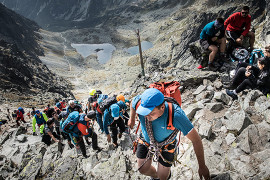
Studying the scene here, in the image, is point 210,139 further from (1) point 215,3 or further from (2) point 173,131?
(1) point 215,3

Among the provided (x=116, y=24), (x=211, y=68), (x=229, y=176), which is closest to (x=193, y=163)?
(x=229, y=176)

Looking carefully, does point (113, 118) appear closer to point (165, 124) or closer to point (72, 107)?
point (72, 107)

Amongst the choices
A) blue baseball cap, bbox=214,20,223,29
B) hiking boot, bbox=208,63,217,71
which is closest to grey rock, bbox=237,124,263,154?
hiking boot, bbox=208,63,217,71

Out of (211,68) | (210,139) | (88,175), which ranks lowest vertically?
(88,175)

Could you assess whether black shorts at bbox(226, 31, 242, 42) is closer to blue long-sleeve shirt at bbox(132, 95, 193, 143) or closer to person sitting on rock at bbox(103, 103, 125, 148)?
person sitting on rock at bbox(103, 103, 125, 148)

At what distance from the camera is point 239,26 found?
8375 millimetres

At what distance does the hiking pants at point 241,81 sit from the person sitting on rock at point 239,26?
317 centimetres

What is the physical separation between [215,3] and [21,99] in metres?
90.9

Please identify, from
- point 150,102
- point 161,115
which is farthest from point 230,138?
point 150,102

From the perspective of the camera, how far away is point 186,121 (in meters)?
2.92

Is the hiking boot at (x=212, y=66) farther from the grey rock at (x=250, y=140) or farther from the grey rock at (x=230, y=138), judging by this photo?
the grey rock at (x=250, y=140)

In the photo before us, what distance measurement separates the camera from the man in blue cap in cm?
288

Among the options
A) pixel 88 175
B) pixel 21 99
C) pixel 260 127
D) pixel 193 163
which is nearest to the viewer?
pixel 260 127

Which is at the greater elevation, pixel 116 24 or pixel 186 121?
pixel 116 24
